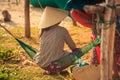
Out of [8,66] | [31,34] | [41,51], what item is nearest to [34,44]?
[31,34]

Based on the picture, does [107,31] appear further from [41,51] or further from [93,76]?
[41,51]

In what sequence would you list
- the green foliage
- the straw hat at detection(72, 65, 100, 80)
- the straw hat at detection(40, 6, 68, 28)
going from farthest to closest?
the green foliage < the straw hat at detection(40, 6, 68, 28) < the straw hat at detection(72, 65, 100, 80)

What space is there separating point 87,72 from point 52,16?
1.16 m

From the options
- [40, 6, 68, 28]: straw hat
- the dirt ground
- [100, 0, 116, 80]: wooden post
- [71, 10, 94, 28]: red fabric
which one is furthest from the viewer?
the dirt ground

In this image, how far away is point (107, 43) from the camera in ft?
12.8

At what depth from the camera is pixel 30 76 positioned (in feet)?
17.7

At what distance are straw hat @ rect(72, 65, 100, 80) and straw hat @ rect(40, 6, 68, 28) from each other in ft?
3.01

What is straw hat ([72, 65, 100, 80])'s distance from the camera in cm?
466

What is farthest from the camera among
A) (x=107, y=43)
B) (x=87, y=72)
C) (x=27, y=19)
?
(x=27, y=19)

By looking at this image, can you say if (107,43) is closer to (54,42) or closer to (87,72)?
(87,72)

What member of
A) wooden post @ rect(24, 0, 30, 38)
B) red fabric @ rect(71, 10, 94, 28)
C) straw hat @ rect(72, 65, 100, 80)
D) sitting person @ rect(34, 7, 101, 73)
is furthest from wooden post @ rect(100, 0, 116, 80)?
wooden post @ rect(24, 0, 30, 38)

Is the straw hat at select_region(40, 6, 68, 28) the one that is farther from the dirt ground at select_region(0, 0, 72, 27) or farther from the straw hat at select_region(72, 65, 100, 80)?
the dirt ground at select_region(0, 0, 72, 27)

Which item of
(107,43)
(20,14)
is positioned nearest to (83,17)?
(107,43)

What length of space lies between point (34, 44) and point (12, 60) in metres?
1.29
